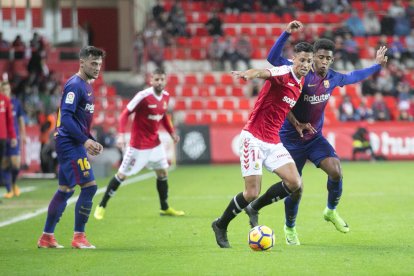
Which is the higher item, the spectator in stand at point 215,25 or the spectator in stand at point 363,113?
the spectator in stand at point 215,25

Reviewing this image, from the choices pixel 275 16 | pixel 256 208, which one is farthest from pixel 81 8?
pixel 256 208

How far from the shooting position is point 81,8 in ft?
131

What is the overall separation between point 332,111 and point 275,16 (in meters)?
5.37

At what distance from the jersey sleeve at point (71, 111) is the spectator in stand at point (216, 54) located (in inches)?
948

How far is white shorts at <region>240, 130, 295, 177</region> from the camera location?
9930mm

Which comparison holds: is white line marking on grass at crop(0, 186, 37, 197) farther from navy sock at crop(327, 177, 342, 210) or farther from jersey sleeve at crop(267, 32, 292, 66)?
jersey sleeve at crop(267, 32, 292, 66)

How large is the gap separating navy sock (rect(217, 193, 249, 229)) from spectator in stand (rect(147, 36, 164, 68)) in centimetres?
2384

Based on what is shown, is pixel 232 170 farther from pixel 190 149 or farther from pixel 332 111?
pixel 332 111

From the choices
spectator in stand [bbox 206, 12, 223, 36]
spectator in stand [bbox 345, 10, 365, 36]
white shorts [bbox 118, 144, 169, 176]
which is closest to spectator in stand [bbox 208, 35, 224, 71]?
spectator in stand [bbox 206, 12, 223, 36]

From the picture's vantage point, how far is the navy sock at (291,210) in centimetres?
1055

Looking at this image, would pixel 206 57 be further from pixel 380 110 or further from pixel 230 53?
pixel 380 110

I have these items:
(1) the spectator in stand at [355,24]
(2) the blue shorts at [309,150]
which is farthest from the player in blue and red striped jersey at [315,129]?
(1) the spectator in stand at [355,24]

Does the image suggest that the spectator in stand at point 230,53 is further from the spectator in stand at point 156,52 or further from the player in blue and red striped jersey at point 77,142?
the player in blue and red striped jersey at point 77,142

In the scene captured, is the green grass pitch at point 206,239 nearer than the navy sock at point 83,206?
Yes
